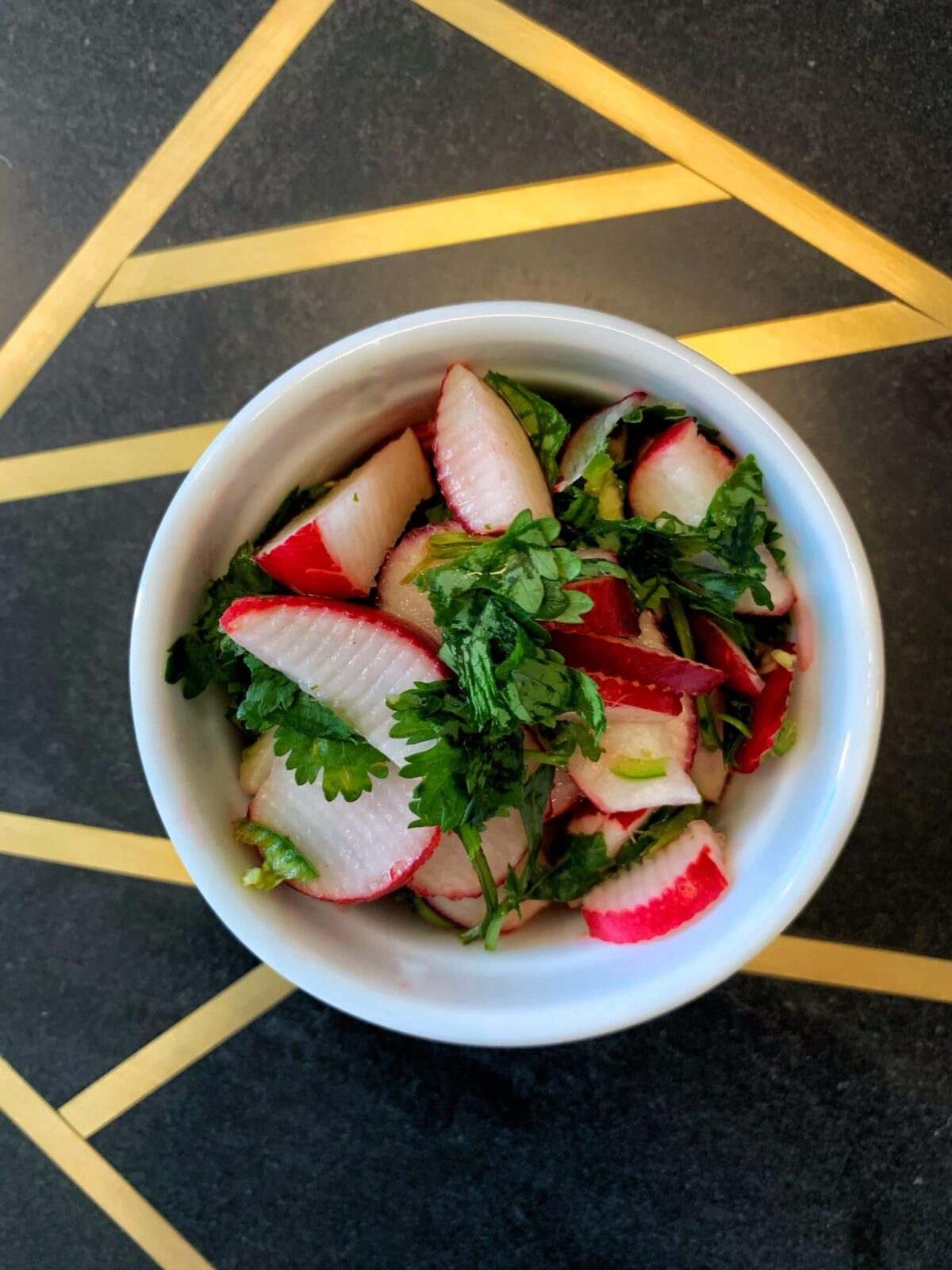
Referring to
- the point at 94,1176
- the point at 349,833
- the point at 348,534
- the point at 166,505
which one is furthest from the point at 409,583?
the point at 94,1176

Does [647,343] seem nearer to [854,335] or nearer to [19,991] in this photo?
[854,335]

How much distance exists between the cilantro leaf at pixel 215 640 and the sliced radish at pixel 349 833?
0.06m

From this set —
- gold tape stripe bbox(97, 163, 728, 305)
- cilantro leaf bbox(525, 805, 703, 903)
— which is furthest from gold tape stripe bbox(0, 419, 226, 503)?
cilantro leaf bbox(525, 805, 703, 903)

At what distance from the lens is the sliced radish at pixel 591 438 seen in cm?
55

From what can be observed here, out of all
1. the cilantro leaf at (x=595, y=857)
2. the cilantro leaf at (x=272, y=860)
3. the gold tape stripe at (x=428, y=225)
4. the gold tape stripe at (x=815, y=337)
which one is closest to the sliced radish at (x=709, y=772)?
the cilantro leaf at (x=595, y=857)

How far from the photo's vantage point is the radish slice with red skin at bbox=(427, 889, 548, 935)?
0.59 meters

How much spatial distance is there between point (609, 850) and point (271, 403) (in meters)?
0.31

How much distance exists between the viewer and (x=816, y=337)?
0.79 meters

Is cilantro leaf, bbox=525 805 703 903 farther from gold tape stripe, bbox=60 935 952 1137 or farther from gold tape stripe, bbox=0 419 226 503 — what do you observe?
gold tape stripe, bbox=0 419 226 503

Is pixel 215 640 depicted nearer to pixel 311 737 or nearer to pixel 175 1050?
pixel 311 737

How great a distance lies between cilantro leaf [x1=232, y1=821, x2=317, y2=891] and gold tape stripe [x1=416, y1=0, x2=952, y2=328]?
61 cm

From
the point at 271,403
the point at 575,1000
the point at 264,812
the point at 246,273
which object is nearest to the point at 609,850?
the point at 575,1000

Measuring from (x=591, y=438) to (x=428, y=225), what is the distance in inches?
13.3

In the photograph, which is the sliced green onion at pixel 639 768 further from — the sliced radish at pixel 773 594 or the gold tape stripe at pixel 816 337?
the gold tape stripe at pixel 816 337
